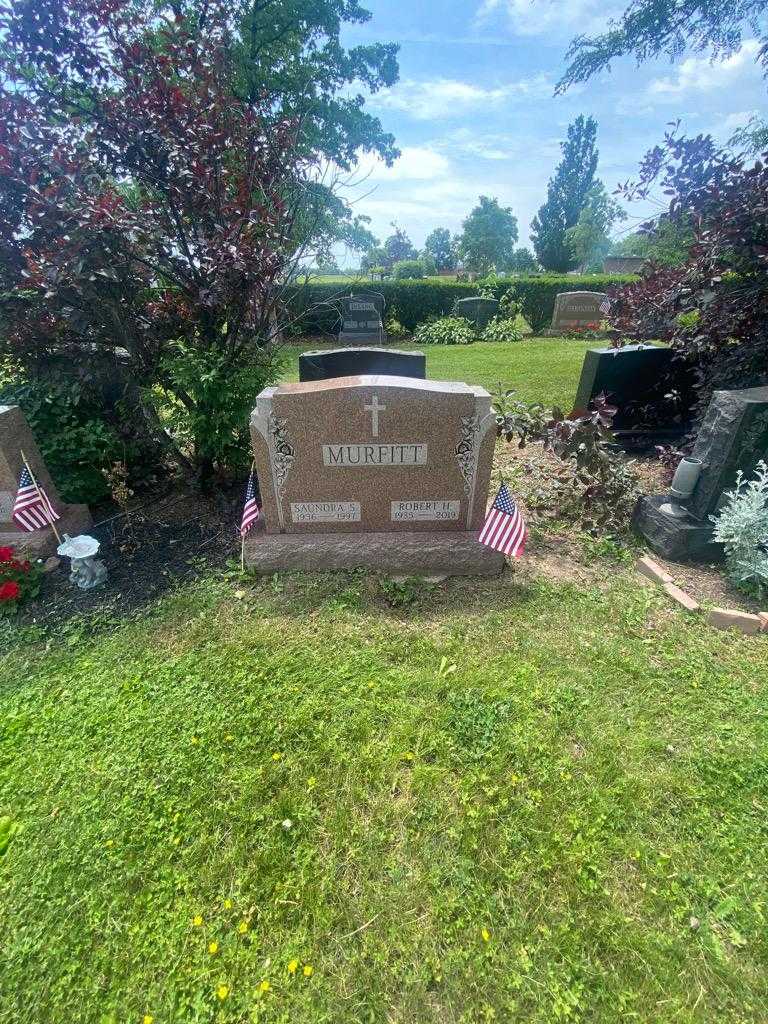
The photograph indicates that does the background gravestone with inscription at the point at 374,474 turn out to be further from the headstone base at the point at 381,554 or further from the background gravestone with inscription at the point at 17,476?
the background gravestone with inscription at the point at 17,476

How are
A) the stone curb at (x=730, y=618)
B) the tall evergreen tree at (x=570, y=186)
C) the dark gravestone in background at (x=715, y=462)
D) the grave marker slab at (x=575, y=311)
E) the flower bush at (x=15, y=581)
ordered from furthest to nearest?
the tall evergreen tree at (x=570, y=186) < the grave marker slab at (x=575, y=311) < the dark gravestone in background at (x=715, y=462) < the flower bush at (x=15, y=581) < the stone curb at (x=730, y=618)

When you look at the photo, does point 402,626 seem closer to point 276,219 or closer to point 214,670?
point 214,670

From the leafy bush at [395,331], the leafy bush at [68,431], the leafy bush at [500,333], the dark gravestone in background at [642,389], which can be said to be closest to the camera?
the leafy bush at [68,431]

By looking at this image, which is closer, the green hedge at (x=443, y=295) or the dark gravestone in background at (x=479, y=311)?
the dark gravestone in background at (x=479, y=311)

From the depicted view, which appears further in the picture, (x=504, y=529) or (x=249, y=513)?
(x=249, y=513)

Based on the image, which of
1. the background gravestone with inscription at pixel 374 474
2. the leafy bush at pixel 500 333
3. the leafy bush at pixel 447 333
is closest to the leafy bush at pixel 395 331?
the leafy bush at pixel 447 333

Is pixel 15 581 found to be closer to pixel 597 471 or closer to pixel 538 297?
pixel 597 471

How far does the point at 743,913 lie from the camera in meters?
1.67

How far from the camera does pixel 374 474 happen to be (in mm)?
3402

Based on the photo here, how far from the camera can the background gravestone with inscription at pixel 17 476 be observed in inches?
132

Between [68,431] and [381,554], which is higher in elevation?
[68,431]

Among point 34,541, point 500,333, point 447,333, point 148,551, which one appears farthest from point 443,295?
point 34,541

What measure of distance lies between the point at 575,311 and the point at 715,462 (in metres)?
14.9

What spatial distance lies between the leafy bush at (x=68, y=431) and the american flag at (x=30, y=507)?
0.55m
